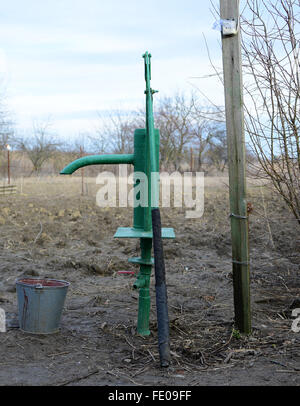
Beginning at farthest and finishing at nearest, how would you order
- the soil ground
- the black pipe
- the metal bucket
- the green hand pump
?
the metal bucket
the green hand pump
the black pipe
the soil ground

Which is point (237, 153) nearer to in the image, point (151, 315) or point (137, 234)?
point (137, 234)

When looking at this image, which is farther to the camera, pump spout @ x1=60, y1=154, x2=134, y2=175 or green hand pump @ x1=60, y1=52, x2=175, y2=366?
pump spout @ x1=60, y1=154, x2=134, y2=175

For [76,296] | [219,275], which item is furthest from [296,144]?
[76,296]

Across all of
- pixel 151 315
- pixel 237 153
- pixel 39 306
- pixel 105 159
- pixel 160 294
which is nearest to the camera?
pixel 160 294

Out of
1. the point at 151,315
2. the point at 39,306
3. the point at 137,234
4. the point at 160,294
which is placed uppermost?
the point at 137,234

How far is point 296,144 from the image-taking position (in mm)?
4613

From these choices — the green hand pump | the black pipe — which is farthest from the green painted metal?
the black pipe

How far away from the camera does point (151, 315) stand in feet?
15.4

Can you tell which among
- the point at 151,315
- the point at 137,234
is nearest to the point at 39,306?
the point at 137,234

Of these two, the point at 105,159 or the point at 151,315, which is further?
the point at 151,315

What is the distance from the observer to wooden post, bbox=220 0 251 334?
154 inches

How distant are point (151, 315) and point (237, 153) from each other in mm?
1779

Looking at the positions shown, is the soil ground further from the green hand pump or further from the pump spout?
the pump spout

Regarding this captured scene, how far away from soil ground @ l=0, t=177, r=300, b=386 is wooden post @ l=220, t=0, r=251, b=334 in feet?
1.15
